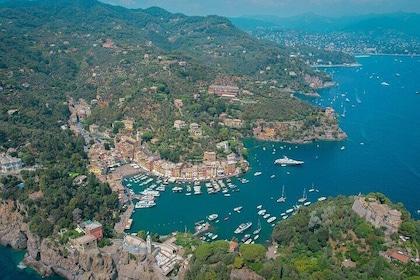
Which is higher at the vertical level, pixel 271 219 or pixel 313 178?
pixel 271 219

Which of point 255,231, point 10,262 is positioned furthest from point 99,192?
point 255,231

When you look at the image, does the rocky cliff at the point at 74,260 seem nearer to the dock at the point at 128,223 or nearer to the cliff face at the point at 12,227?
the cliff face at the point at 12,227

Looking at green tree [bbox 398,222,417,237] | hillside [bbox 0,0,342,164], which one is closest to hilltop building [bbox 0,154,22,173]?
hillside [bbox 0,0,342,164]

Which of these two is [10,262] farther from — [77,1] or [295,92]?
[77,1]

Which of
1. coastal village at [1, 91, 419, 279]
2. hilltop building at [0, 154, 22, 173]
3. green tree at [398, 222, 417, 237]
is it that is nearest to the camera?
green tree at [398, 222, 417, 237]

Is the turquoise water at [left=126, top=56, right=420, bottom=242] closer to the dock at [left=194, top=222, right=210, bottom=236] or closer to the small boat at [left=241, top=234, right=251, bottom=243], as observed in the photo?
the dock at [left=194, top=222, right=210, bottom=236]

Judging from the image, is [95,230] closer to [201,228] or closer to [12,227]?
[12,227]

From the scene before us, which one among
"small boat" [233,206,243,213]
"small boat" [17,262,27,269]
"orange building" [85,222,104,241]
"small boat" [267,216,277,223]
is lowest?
"small boat" [17,262,27,269]

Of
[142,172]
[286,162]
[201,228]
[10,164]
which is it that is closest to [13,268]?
[10,164]
